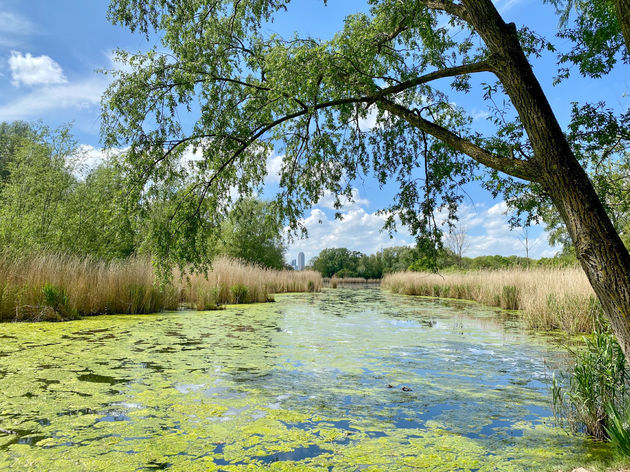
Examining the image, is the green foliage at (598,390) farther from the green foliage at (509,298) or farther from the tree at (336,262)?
the tree at (336,262)

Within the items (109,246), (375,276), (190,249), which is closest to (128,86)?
(190,249)

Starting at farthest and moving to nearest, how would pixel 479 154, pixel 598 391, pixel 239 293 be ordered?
pixel 239 293 < pixel 479 154 < pixel 598 391

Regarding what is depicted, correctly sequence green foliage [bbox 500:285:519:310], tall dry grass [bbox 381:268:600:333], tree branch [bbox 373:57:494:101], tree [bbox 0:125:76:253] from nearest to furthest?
1. tree branch [bbox 373:57:494:101]
2. tall dry grass [bbox 381:268:600:333]
3. tree [bbox 0:125:76:253]
4. green foliage [bbox 500:285:519:310]

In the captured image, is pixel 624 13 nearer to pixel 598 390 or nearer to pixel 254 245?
pixel 598 390

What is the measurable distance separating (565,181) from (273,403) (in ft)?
8.88

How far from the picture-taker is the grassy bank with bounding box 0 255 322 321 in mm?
7000

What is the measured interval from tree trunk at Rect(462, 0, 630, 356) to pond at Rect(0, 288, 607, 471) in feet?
3.21

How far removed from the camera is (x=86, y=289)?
26.2ft

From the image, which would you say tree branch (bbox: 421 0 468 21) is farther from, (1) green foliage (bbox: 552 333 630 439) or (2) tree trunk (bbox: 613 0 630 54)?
(1) green foliage (bbox: 552 333 630 439)

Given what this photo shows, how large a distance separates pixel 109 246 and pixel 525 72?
12.0 m

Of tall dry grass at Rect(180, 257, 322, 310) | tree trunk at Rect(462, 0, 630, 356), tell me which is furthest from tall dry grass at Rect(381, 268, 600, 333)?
tall dry grass at Rect(180, 257, 322, 310)

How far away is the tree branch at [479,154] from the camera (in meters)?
3.17

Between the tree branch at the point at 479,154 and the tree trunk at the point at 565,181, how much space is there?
0.09 metres

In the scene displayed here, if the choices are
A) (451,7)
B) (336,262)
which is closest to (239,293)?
(451,7)
